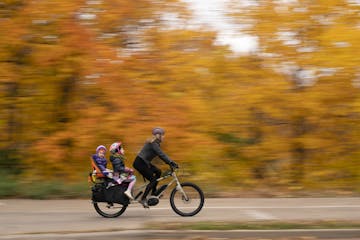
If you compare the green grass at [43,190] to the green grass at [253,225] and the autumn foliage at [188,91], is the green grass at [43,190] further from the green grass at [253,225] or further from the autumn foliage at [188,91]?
the green grass at [253,225]

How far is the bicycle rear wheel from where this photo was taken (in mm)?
10828

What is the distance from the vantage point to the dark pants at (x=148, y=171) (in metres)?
10.6

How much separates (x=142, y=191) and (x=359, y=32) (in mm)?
7520

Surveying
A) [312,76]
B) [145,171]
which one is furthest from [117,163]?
[312,76]

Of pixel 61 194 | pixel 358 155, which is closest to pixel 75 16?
pixel 61 194

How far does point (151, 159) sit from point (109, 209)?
128cm

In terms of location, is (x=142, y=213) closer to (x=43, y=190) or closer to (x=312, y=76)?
(x=43, y=190)

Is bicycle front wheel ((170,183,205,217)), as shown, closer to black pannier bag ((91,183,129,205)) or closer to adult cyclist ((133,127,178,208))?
adult cyclist ((133,127,178,208))

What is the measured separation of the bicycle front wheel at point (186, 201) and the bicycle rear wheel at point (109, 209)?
0.93m

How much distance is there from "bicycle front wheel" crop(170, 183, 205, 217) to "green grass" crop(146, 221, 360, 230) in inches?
45.2

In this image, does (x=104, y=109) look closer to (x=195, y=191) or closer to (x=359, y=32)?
(x=195, y=191)

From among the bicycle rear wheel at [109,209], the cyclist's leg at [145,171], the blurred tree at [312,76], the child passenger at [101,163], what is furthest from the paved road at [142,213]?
the blurred tree at [312,76]

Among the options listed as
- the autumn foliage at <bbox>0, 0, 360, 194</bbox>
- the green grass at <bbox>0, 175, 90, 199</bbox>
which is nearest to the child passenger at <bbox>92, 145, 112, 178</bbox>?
the green grass at <bbox>0, 175, 90, 199</bbox>

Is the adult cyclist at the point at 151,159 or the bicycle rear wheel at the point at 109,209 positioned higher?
the adult cyclist at the point at 151,159
